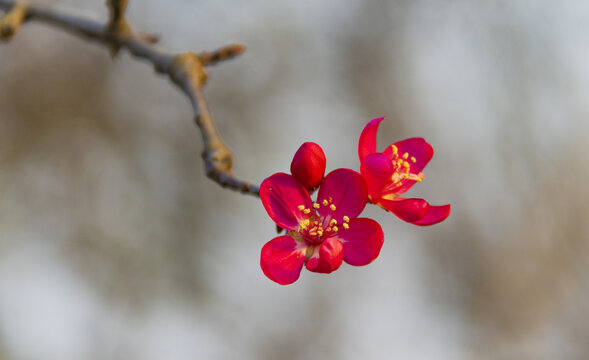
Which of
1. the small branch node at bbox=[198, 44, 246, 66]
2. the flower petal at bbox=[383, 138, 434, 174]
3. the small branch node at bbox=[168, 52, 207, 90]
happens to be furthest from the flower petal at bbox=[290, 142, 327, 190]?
the small branch node at bbox=[198, 44, 246, 66]

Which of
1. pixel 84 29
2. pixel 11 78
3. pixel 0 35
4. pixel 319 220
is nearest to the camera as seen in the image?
pixel 319 220

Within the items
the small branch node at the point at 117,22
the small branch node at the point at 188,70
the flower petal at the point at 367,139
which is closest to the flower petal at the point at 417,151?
the flower petal at the point at 367,139

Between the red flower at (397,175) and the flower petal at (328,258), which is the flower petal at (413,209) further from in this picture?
the flower petal at (328,258)

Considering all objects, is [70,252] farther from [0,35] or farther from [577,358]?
[577,358]

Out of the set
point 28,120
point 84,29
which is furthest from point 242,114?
point 84,29

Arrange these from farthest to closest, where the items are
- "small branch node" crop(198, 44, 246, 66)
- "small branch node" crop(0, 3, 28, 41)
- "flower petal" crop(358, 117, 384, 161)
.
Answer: "small branch node" crop(198, 44, 246, 66) → "small branch node" crop(0, 3, 28, 41) → "flower petal" crop(358, 117, 384, 161)

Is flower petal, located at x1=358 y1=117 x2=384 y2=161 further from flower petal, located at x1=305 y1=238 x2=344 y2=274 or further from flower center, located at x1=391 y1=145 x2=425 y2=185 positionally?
flower petal, located at x1=305 y1=238 x2=344 y2=274

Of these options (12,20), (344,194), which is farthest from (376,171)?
(12,20)
